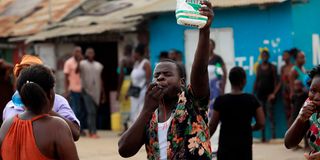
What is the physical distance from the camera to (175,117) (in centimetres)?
524

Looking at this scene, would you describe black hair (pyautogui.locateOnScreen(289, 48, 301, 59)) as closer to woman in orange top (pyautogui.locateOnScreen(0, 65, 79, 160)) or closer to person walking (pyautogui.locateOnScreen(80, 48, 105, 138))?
person walking (pyautogui.locateOnScreen(80, 48, 105, 138))

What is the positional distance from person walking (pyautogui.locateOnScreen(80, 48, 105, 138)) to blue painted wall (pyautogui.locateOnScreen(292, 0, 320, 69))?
406 cm

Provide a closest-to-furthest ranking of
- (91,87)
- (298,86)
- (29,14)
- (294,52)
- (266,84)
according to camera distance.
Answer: (298,86) → (294,52) → (266,84) → (91,87) → (29,14)

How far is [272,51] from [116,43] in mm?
4498

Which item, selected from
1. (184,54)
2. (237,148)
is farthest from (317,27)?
(237,148)

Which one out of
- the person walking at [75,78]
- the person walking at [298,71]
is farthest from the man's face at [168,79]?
the person walking at [75,78]

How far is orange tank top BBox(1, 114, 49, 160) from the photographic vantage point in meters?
5.06

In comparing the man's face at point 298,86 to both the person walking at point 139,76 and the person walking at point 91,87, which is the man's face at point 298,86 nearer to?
the person walking at point 139,76

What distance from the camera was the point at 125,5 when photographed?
19.2 metres

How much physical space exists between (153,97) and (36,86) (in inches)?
30.1

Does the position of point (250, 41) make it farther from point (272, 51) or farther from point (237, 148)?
point (237, 148)

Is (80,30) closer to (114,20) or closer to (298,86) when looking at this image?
(114,20)

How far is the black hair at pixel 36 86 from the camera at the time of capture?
17.0 feet

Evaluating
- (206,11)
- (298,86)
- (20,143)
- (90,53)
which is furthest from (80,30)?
(206,11)
